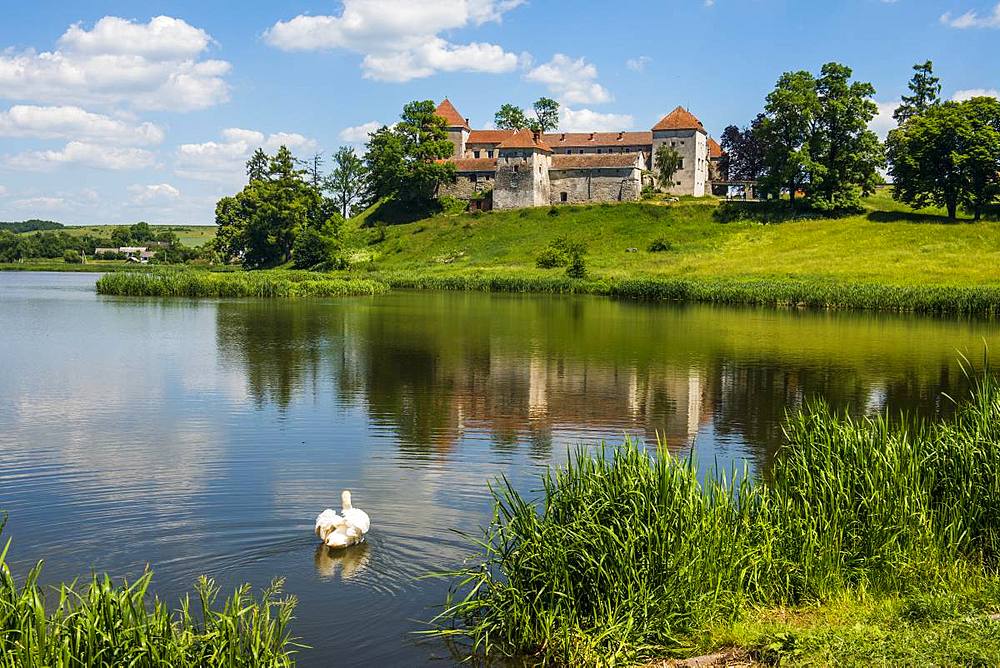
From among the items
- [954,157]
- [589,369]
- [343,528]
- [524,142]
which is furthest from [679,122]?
[343,528]

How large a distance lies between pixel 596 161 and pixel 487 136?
22858 millimetres

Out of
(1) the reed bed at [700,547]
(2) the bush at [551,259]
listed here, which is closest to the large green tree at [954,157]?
(2) the bush at [551,259]

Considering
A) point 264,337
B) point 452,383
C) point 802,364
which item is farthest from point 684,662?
point 264,337

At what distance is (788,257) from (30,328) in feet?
195

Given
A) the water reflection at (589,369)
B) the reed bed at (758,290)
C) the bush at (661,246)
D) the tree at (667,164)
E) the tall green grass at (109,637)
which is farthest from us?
the tree at (667,164)

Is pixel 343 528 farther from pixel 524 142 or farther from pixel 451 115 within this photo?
Result: pixel 451 115

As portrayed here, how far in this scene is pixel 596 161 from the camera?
369 ft

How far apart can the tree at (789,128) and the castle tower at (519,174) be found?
93.1 feet

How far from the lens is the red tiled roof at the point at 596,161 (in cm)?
11050

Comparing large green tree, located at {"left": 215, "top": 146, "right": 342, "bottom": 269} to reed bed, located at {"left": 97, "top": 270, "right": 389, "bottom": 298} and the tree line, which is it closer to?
reed bed, located at {"left": 97, "top": 270, "right": 389, "bottom": 298}

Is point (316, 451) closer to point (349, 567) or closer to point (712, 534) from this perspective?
point (349, 567)

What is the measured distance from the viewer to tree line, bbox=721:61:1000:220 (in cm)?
8281

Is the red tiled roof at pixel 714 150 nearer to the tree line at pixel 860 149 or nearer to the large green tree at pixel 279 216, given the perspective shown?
the tree line at pixel 860 149

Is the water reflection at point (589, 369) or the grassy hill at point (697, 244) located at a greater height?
the grassy hill at point (697, 244)
